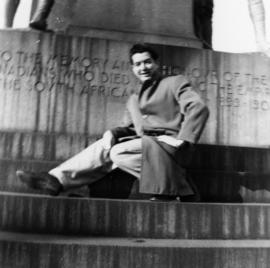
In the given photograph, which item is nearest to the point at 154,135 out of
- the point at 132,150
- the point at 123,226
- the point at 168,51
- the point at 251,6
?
the point at 132,150

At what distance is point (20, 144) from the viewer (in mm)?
4988

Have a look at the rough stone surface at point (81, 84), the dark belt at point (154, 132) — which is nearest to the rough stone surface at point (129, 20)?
the rough stone surface at point (81, 84)

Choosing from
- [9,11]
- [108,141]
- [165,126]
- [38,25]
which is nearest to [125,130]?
[108,141]

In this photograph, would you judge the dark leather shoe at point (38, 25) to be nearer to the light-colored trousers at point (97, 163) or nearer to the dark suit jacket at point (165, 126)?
the dark suit jacket at point (165, 126)

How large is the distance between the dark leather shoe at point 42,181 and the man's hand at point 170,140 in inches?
45.0

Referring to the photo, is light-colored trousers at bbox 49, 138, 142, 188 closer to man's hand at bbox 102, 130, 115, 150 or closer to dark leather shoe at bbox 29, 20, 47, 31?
man's hand at bbox 102, 130, 115, 150

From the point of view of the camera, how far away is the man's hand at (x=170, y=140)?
13.2ft

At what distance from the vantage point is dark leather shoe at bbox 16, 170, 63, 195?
159 inches

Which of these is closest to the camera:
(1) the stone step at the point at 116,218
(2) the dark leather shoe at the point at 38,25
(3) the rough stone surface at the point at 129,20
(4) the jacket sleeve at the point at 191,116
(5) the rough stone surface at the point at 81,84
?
(1) the stone step at the point at 116,218

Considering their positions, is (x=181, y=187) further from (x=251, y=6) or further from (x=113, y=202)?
(x=251, y=6)

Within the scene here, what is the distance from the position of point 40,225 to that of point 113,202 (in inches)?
28.8

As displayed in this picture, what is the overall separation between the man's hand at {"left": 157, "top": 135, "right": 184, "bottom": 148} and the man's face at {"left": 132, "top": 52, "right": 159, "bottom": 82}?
74 cm

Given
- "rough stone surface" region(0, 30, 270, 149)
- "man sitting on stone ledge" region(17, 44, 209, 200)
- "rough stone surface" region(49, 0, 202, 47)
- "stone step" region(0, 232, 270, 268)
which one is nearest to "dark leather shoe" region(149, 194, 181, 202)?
"man sitting on stone ledge" region(17, 44, 209, 200)

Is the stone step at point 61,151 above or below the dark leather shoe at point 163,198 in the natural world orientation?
above
